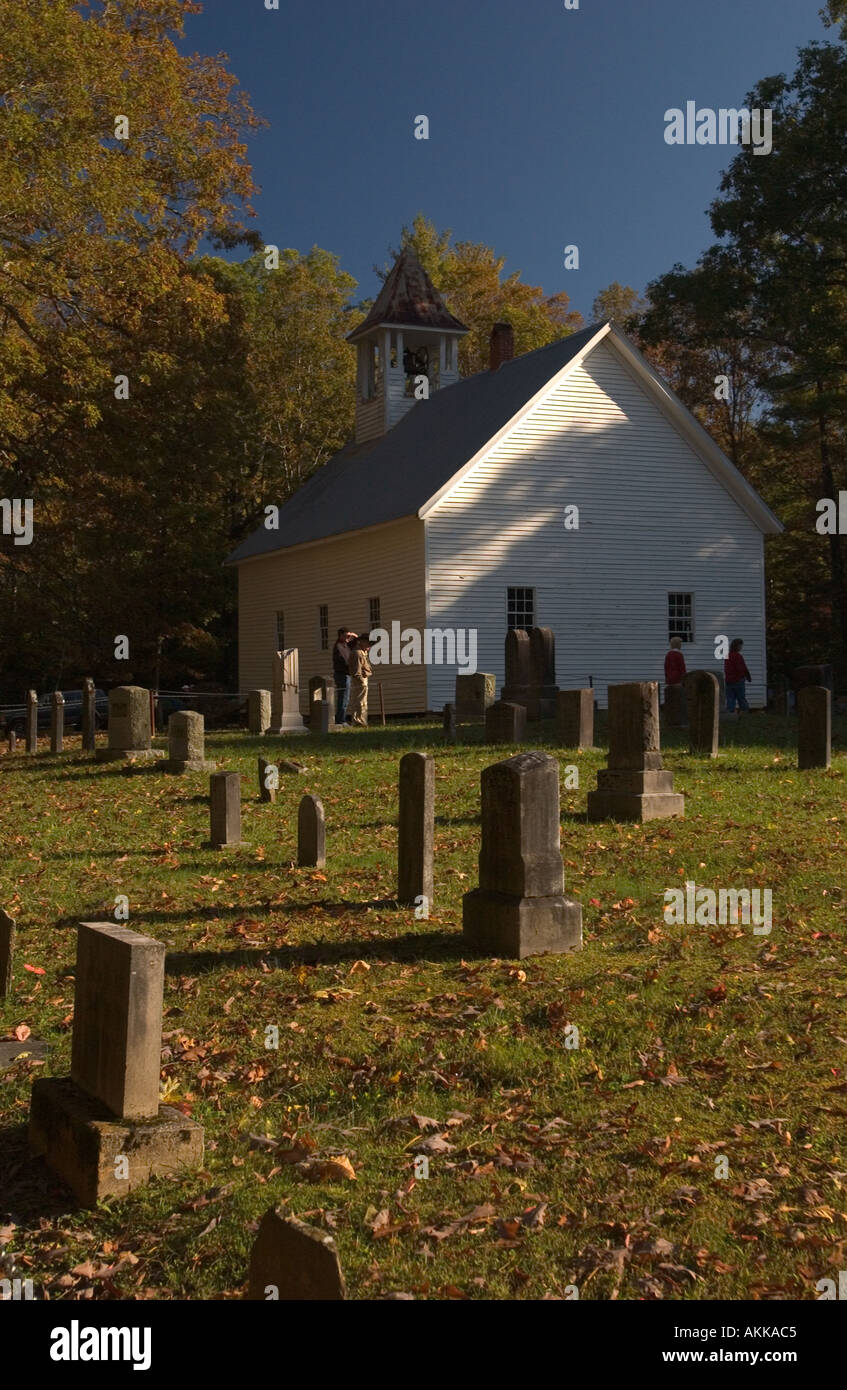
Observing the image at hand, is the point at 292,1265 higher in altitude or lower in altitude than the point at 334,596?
lower

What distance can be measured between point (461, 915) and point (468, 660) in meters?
20.5

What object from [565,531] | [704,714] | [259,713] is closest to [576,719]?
[704,714]

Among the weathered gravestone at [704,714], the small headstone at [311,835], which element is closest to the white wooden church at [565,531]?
the weathered gravestone at [704,714]

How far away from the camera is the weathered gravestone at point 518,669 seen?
82.2ft

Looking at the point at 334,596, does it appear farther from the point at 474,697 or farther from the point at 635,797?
the point at 635,797

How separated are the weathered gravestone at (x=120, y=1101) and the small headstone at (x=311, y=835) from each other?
20.2 ft

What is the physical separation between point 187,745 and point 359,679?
7.18 meters

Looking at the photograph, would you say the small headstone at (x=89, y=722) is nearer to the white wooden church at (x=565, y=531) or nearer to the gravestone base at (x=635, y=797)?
the white wooden church at (x=565, y=531)

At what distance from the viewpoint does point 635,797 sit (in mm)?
14219

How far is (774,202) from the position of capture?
39.3m

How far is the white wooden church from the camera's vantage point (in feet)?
101

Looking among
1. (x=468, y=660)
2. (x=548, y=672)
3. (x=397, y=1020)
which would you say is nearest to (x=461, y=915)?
(x=397, y=1020)

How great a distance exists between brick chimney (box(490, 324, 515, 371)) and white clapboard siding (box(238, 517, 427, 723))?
6789mm

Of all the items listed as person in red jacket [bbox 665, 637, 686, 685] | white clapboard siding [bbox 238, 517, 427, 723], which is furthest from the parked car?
person in red jacket [bbox 665, 637, 686, 685]
